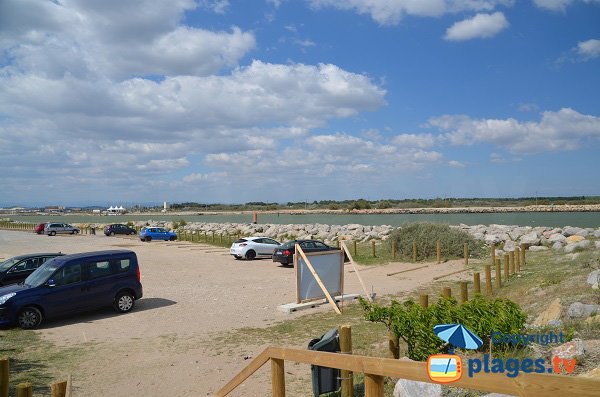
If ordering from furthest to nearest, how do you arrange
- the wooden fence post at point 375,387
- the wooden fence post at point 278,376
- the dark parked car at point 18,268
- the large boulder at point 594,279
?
the dark parked car at point 18,268 → the large boulder at point 594,279 → the wooden fence post at point 278,376 → the wooden fence post at point 375,387

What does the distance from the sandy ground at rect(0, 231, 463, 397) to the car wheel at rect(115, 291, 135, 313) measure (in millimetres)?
276

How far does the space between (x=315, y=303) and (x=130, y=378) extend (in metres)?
6.95

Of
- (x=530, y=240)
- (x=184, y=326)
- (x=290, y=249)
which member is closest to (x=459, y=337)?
(x=184, y=326)

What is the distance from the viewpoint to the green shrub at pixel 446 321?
669cm

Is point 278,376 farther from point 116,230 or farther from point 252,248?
point 116,230

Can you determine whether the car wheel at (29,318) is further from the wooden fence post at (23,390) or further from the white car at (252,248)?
the white car at (252,248)

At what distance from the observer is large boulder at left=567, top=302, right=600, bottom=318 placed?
325 inches

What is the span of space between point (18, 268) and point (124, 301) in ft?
18.4

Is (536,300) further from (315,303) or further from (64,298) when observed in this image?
(64,298)

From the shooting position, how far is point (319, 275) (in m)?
14.4

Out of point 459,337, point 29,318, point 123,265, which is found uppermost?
point 459,337

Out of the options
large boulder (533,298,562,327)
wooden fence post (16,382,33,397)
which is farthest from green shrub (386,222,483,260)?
wooden fence post (16,382,33,397)

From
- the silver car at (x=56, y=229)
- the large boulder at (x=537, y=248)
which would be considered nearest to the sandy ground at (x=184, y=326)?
the large boulder at (x=537, y=248)

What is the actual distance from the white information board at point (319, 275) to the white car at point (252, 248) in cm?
1338
